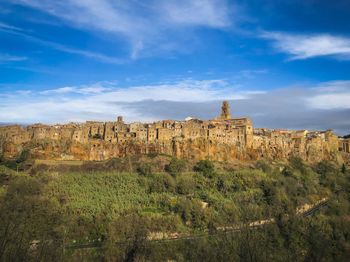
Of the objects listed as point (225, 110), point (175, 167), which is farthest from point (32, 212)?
point (225, 110)

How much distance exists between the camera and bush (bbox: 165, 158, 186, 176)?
138 feet

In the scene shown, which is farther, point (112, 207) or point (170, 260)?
point (112, 207)

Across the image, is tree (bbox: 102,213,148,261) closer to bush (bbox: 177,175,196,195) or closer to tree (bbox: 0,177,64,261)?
tree (bbox: 0,177,64,261)

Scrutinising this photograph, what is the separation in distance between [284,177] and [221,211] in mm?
17273

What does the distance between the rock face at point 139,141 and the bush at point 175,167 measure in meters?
5.92

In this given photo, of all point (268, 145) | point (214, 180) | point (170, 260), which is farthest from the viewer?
point (268, 145)

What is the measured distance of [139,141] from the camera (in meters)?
A: 49.8

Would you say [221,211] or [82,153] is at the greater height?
[82,153]

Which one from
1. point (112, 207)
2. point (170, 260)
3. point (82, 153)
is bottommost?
point (170, 260)

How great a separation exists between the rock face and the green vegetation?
4.46m

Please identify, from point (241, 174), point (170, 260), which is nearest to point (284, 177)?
point (241, 174)

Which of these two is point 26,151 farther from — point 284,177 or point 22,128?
point 284,177

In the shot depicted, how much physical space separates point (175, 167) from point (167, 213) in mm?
11403

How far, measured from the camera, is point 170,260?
23391 mm
